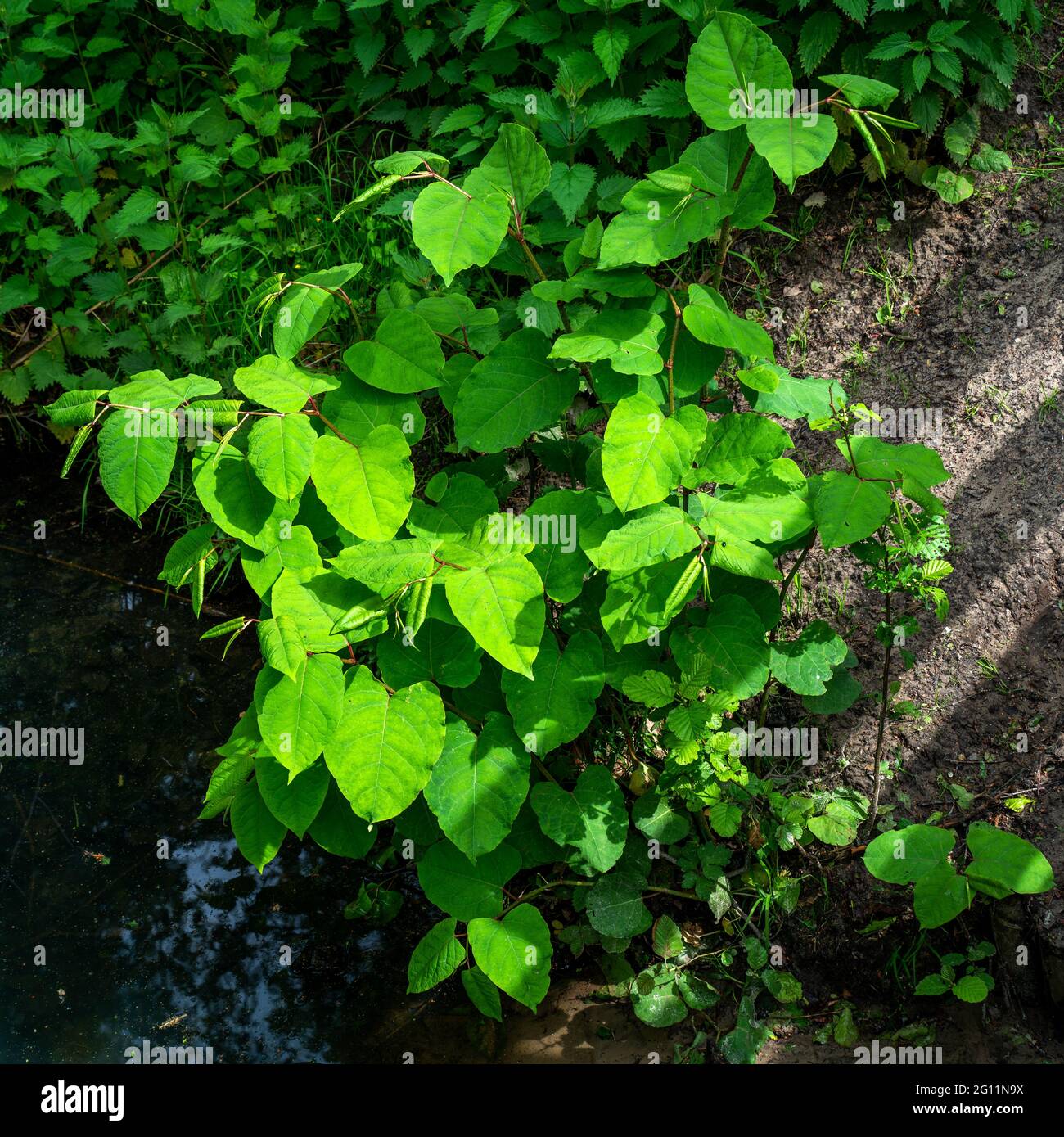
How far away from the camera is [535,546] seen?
2.07 m

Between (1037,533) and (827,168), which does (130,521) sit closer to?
Answer: (827,168)

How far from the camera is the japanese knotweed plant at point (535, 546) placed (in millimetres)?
1861

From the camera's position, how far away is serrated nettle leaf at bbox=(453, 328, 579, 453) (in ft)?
6.75

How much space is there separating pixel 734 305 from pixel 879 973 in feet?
6.50

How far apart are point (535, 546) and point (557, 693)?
29 centimetres
